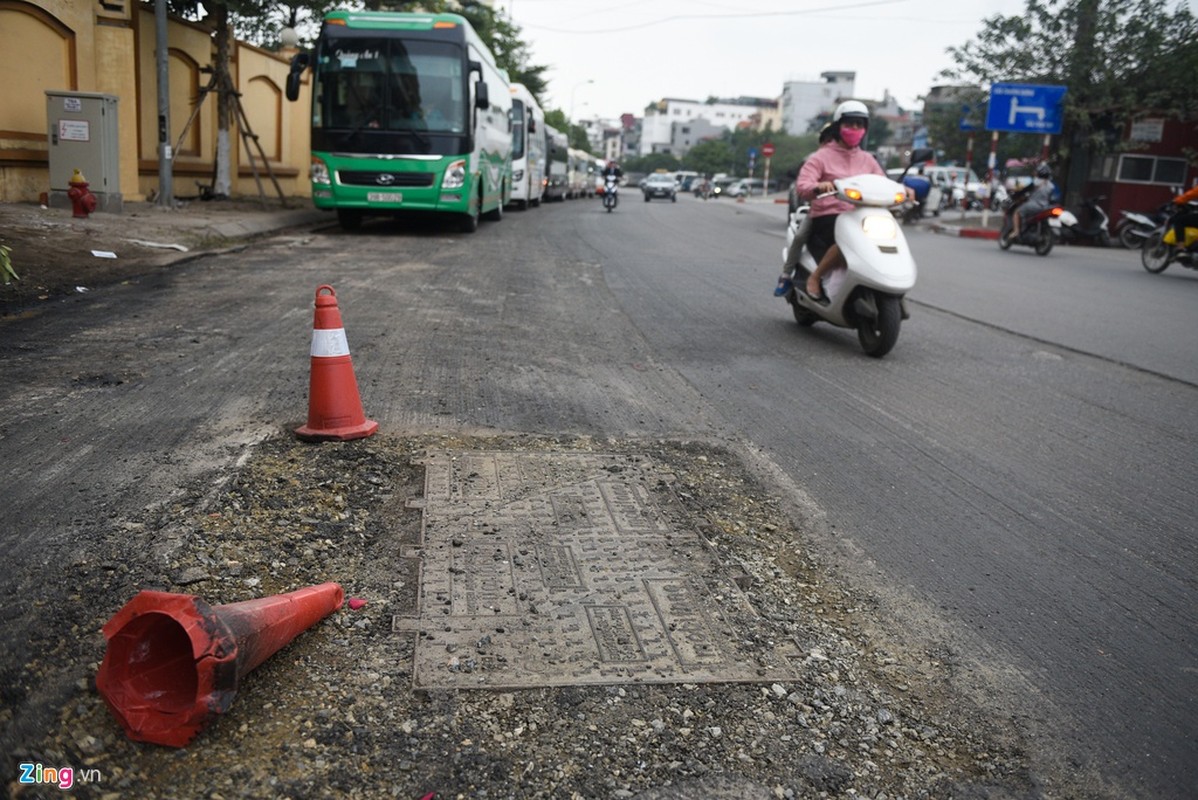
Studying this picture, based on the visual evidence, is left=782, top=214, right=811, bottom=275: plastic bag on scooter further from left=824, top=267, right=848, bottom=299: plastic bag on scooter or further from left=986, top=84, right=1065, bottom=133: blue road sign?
left=986, top=84, right=1065, bottom=133: blue road sign

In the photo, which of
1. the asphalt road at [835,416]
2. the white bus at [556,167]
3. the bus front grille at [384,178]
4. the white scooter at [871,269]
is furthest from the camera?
the white bus at [556,167]

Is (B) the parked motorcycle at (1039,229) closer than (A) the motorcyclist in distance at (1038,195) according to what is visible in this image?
Yes

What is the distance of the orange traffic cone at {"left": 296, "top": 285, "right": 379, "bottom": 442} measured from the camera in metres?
4.62

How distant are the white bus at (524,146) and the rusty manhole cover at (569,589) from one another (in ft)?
82.3

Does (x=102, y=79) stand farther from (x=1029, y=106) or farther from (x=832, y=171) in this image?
(x=1029, y=106)

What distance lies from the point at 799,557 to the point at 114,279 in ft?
26.7

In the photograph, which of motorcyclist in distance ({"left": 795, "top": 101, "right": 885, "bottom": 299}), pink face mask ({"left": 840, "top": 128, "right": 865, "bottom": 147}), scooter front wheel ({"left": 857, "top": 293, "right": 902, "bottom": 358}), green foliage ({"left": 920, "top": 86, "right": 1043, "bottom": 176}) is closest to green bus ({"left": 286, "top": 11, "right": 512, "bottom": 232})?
motorcyclist in distance ({"left": 795, "top": 101, "right": 885, "bottom": 299})

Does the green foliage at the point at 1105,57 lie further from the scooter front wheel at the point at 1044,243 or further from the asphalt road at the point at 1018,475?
the asphalt road at the point at 1018,475

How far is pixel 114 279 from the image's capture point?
957cm

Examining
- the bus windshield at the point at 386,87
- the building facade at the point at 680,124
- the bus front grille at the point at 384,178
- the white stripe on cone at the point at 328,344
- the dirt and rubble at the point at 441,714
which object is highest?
the building facade at the point at 680,124

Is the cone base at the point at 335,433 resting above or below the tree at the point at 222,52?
below

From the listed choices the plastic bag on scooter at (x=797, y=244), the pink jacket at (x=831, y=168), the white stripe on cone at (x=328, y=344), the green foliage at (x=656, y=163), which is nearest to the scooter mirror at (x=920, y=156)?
the pink jacket at (x=831, y=168)

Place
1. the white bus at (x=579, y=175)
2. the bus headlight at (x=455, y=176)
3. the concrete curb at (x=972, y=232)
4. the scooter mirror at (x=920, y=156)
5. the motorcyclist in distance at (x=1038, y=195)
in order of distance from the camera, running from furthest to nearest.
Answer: the white bus at (x=579, y=175) → the concrete curb at (x=972, y=232) → the motorcyclist in distance at (x=1038, y=195) → the bus headlight at (x=455, y=176) → the scooter mirror at (x=920, y=156)

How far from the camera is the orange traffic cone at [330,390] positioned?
462 cm
